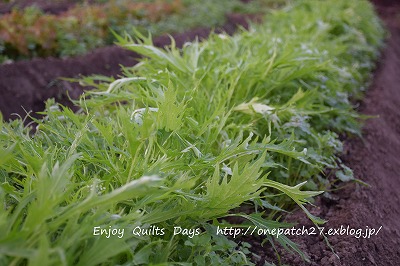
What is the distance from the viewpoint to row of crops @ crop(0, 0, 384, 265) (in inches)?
50.4

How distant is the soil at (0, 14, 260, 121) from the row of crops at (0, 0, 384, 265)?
1459mm

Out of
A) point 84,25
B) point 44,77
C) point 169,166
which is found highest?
point 169,166

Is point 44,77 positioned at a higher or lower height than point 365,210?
lower

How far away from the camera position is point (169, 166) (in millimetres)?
1636

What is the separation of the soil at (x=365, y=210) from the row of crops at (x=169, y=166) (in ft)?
0.30

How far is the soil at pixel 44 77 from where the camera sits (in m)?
4.11

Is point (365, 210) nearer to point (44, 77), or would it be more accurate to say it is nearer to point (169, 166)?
point (169, 166)

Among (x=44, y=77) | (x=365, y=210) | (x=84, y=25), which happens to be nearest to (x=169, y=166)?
(x=365, y=210)

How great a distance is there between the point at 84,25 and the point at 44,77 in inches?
73.0

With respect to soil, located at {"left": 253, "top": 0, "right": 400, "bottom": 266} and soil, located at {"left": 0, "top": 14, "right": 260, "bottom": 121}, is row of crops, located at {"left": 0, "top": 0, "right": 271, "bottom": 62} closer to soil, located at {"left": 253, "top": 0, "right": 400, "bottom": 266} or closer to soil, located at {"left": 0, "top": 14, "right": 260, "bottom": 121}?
soil, located at {"left": 0, "top": 14, "right": 260, "bottom": 121}

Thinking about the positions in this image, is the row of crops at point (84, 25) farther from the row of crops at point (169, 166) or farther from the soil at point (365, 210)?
the soil at point (365, 210)

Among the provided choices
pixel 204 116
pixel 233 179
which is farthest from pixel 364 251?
pixel 204 116

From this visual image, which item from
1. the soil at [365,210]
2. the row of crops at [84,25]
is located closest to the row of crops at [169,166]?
the soil at [365,210]

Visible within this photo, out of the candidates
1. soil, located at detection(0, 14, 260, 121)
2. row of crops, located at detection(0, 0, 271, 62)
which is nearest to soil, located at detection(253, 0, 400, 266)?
soil, located at detection(0, 14, 260, 121)
